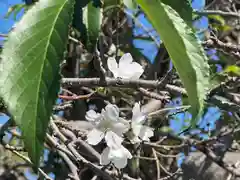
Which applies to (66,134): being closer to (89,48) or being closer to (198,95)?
(89,48)

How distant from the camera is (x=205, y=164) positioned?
2117mm

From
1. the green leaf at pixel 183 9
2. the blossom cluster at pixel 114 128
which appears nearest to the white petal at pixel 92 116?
the blossom cluster at pixel 114 128

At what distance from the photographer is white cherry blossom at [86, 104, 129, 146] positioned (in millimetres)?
1107

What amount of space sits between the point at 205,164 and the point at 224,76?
818 mm

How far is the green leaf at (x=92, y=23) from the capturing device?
951mm

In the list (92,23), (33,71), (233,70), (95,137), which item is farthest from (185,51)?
(233,70)

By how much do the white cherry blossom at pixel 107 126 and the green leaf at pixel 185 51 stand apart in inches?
19.9

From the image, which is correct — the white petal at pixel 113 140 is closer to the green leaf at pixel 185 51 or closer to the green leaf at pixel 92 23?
the green leaf at pixel 92 23

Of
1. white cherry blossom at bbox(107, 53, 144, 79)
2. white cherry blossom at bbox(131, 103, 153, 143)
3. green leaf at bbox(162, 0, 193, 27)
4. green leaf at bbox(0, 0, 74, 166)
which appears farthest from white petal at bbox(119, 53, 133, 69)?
green leaf at bbox(0, 0, 74, 166)

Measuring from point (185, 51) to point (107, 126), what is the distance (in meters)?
0.54

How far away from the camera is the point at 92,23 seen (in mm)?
1021

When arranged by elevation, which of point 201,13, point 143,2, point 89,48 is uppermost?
point 143,2

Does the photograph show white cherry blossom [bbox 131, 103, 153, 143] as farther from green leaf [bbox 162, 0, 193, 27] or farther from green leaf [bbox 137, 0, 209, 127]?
green leaf [bbox 137, 0, 209, 127]

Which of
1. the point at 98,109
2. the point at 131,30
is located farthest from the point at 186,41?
→ the point at 131,30
